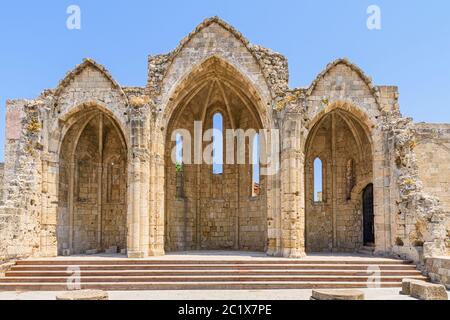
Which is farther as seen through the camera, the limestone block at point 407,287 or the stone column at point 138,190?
the stone column at point 138,190

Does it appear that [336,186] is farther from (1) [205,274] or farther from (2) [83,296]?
(2) [83,296]

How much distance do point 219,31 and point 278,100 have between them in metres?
3.39

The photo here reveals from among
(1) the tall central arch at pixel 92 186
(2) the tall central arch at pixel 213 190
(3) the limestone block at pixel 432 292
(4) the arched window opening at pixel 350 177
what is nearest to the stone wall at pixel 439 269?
(3) the limestone block at pixel 432 292

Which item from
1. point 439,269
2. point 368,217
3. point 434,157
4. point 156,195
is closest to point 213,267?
point 156,195

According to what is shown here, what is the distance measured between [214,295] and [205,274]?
167cm

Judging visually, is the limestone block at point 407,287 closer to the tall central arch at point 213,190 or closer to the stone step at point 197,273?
the stone step at point 197,273

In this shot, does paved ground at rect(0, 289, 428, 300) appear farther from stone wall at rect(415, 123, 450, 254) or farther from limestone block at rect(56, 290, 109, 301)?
stone wall at rect(415, 123, 450, 254)

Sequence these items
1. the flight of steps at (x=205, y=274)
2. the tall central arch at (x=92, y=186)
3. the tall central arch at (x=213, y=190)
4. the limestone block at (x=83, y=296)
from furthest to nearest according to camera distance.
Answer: the tall central arch at (x=213, y=190), the tall central arch at (x=92, y=186), the flight of steps at (x=205, y=274), the limestone block at (x=83, y=296)

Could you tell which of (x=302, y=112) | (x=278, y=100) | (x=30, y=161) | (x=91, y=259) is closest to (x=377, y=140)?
(x=302, y=112)

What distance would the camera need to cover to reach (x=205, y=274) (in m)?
12.5

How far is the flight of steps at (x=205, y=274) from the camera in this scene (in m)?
12.0

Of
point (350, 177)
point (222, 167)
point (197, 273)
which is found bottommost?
point (197, 273)

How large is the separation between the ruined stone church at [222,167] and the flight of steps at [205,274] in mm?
1076

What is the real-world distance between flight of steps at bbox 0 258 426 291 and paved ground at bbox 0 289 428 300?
1.47 feet
